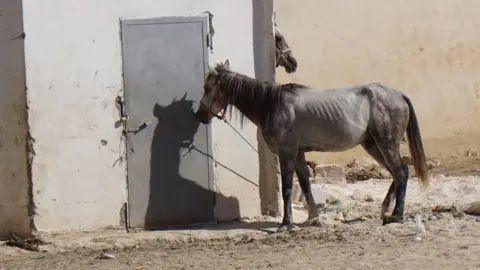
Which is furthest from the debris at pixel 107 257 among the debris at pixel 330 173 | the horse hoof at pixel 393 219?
the debris at pixel 330 173

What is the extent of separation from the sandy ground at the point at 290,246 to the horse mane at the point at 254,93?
3.85 ft

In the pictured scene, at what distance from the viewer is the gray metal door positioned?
1042 centimetres

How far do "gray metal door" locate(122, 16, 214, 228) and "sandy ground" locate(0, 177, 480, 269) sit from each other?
0.32 m

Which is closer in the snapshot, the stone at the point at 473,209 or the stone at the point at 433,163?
the stone at the point at 473,209

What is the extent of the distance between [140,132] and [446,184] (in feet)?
14.4

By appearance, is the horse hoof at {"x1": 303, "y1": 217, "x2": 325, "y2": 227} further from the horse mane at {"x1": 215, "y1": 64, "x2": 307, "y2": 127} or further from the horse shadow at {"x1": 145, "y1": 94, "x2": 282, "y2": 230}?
the horse mane at {"x1": 215, "y1": 64, "x2": 307, "y2": 127}

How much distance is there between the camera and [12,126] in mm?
10156

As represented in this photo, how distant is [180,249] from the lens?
974 cm

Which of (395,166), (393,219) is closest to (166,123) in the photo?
(395,166)

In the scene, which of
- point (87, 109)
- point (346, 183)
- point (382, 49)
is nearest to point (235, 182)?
point (87, 109)

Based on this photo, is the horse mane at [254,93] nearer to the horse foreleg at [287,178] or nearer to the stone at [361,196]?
the horse foreleg at [287,178]

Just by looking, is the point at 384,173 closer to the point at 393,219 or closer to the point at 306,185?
the point at 306,185

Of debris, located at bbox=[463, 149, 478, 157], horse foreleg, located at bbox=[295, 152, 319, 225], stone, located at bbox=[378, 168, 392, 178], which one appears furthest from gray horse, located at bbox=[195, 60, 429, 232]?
debris, located at bbox=[463, 149, 478, 157]

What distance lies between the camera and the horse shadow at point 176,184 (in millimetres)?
10523
